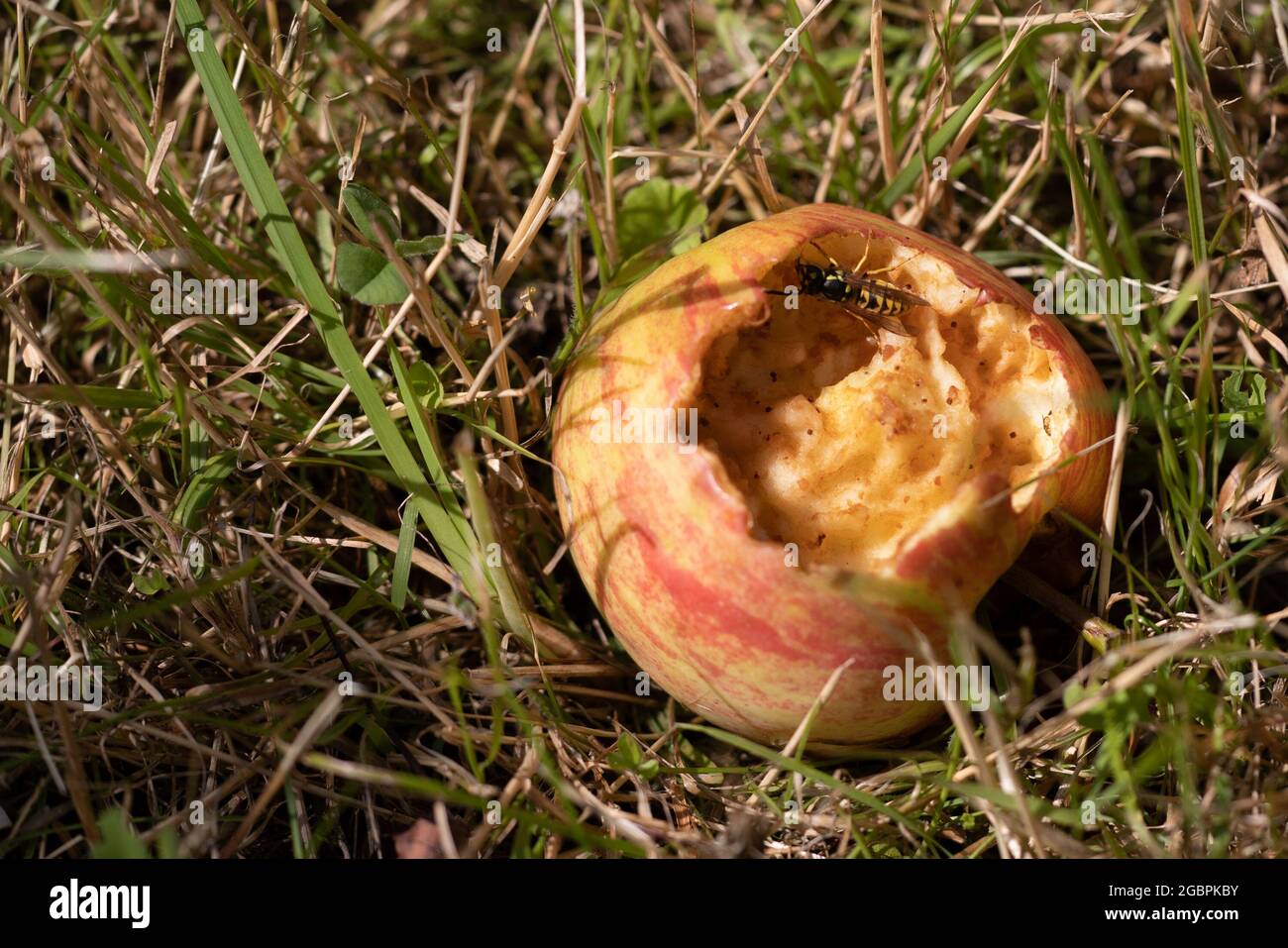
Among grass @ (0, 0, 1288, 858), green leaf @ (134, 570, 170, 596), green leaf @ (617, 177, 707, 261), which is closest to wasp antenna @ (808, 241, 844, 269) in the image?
grass @ (0, 0, 1288, 858)

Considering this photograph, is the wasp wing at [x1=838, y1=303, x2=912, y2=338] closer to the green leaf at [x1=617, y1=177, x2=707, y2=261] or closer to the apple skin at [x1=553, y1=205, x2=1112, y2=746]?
the apple skin at [x1=553, y1=205, x2=1112, y2=746]

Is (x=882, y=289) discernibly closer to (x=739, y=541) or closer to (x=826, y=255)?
(x=826, y=255)

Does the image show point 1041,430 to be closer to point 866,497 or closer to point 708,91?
point 866,497

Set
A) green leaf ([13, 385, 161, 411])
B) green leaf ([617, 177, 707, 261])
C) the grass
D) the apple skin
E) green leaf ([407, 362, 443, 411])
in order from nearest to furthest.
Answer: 1. the apple skin
2. the grass
3. green leaf ([13, 385, 161, 411])
4. green leaf ([407, 362, 443, 411])
5. green leaf ([617, 177, 707, 261])

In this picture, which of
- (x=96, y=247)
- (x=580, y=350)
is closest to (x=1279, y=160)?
(x=580, y=350)

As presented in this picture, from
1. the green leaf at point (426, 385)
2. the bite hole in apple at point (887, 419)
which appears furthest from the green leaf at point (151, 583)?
the bite hole in apple at point (887, 419)

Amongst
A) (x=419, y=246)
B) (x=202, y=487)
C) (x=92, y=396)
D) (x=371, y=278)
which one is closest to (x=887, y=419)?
(x=419, y=246)
